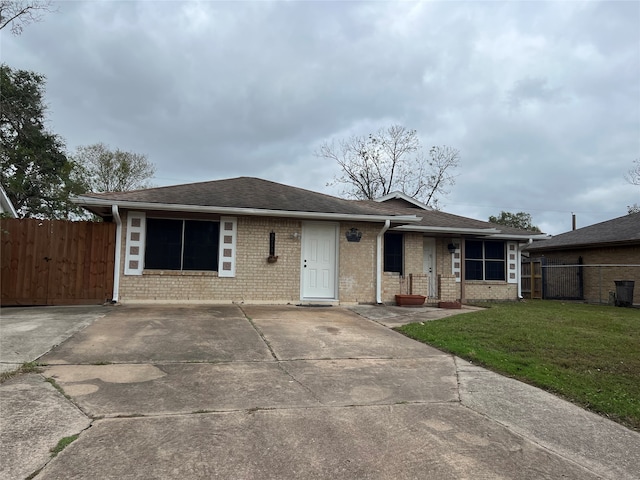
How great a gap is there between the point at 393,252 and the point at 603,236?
1132 cm

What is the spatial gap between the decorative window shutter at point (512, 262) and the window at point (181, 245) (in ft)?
35.1

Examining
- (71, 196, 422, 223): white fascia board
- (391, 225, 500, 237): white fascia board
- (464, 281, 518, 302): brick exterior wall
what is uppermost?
(71, 196, 422, 223): white fascia board

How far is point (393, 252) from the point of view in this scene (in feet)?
41.9

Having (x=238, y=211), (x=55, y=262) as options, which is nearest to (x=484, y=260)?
(x=238, y=211)

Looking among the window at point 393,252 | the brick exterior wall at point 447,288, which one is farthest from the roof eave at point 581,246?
the window at point 393,252

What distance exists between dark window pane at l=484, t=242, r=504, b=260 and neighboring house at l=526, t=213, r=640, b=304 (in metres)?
4.33

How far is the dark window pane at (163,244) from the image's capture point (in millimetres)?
10227

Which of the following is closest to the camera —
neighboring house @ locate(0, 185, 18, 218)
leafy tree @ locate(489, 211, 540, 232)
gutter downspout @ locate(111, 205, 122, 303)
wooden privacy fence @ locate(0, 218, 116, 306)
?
wooden privacy fence @ locate(0, 218, 116, 306)

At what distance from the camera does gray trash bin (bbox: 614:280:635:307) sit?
578 inches

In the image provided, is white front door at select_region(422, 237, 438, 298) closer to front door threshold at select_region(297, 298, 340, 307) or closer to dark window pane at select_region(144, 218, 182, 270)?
front door threshold at select_region(297, 298, 340, 307)

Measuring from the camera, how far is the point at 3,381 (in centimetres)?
412

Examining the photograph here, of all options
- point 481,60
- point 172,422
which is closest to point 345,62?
point 481,60

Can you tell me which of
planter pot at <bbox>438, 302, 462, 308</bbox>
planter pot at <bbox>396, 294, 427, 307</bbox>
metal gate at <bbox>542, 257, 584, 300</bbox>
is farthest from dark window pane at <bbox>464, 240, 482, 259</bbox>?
metal gate at <bbox>542, 257, 584, 300</bbox>

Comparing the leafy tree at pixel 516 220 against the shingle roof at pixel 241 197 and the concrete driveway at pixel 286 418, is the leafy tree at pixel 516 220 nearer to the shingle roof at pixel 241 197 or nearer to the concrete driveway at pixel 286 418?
the shingle roof at pixel 241 197
